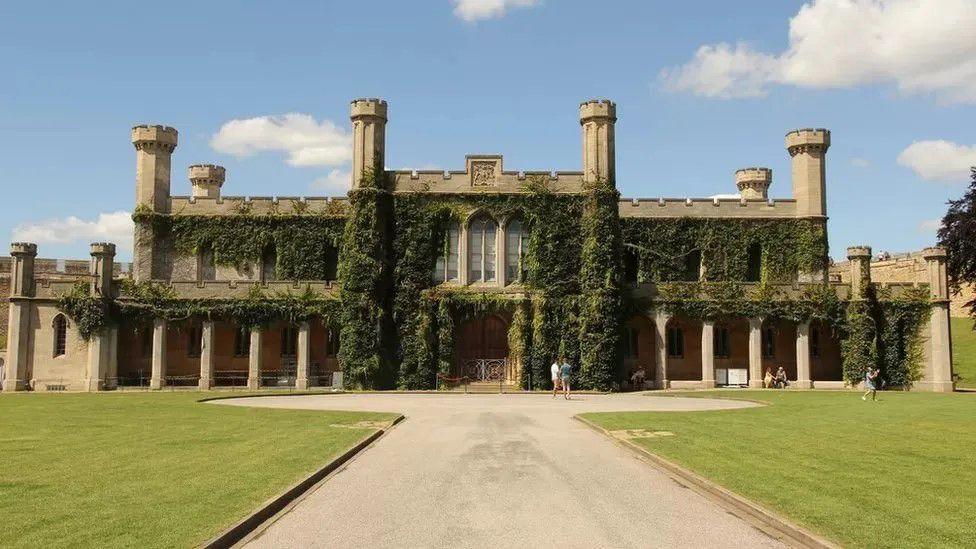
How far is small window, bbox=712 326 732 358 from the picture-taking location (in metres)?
50.7

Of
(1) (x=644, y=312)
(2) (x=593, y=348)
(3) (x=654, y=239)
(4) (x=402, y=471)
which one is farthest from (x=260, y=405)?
(3) (x=654, y=239)

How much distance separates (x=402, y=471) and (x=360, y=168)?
1290 inches

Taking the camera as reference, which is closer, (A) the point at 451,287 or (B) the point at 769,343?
(A) the point at 451,287

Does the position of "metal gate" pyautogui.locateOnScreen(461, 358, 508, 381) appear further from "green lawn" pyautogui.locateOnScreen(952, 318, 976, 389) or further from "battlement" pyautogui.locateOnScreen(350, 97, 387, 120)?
"green lawn" pyautogui.locateOnScreen(952, 318, 976, 389)

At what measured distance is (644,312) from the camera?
47750 mm

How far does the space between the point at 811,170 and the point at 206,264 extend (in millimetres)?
37864

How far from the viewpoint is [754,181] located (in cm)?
6669

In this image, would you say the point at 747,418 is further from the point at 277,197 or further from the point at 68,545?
the point at 277,197

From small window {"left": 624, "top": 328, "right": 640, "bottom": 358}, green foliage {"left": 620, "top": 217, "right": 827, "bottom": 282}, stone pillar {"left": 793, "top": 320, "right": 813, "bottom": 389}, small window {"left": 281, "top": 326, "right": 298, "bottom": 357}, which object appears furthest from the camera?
green foliage {"left": 620, "top": 217, "right": 827, "bottom": 282}

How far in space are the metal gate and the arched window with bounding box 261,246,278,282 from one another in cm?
1358

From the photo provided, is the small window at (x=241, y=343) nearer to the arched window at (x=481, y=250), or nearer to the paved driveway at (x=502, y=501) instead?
the arched window at (x=481, y=250)

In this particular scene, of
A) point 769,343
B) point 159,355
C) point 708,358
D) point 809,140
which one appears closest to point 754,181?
point 809,140

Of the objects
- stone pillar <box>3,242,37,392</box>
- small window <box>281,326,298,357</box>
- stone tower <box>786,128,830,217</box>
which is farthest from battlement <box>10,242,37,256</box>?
stone tower <box>786,128,830,217</box>

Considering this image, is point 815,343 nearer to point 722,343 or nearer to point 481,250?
point 722,343
